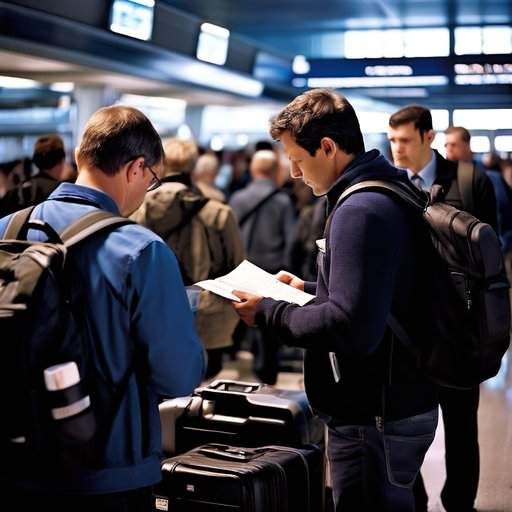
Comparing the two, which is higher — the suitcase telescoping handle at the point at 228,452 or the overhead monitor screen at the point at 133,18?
the overhead monitor screen at the point at 133,18

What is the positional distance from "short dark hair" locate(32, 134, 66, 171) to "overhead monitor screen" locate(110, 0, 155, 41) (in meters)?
2.83

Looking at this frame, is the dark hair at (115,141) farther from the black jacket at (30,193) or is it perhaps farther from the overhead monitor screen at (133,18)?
the overhead monitor screen at (133,18)

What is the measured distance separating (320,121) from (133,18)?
6753mm

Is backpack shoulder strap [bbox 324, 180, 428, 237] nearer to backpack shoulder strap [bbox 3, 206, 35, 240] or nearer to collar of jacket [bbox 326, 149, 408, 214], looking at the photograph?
collar of jacket [bbox 326, 149, 408, 214]

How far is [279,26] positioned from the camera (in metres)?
11.7

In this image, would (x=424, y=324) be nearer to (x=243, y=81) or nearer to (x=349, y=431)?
(x=349, y=431)

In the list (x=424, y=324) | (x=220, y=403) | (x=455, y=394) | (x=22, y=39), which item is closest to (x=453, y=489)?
(x=455, y=394)

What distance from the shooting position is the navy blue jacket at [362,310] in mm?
2523

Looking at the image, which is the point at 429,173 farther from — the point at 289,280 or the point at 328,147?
the point at 328,147

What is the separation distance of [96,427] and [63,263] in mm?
388

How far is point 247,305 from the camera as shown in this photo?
279 cm

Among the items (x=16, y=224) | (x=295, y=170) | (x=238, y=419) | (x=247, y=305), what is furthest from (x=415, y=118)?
(x=16, y=224)

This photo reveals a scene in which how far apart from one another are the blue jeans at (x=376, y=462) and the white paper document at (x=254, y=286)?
0.42 m

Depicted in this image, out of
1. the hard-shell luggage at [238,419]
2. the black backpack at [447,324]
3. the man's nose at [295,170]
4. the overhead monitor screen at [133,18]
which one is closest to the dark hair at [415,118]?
the hard-shell luggage at [238,419]
